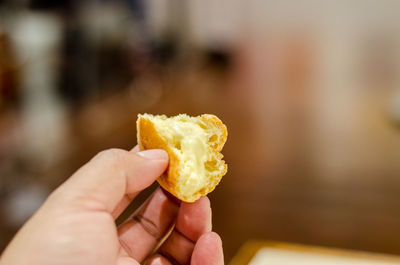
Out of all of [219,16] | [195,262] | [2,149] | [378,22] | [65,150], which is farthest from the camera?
[219,16]

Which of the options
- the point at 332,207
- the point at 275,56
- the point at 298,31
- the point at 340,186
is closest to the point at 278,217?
the point at 332,207

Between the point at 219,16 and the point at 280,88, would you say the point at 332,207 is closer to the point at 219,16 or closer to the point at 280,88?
the point at 280,88

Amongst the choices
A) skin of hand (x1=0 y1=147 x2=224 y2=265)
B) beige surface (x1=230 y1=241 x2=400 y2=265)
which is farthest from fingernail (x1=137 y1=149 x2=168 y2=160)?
beige surface (x1=230 y1=241 x2=400 y2=265)

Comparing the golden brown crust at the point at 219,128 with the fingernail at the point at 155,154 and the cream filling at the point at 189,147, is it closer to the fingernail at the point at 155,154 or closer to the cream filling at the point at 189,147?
the cream filling at the point at 189,147

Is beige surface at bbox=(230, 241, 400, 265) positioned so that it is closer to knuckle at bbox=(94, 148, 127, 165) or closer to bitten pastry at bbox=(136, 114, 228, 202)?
bitten pastry at bbox=(136, 114, 228, 202)

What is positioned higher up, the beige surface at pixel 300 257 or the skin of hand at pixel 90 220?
the skin of hand at pixel 90 220

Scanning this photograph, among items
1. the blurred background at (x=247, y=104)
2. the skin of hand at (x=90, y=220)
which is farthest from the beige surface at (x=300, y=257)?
the blurred background at (x=247, y=104)
